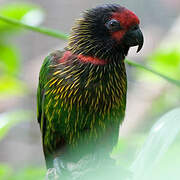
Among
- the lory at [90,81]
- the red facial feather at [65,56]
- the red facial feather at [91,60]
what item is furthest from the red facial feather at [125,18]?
the red facial feather at [65,56]

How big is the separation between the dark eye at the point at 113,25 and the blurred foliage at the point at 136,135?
0.31 meters

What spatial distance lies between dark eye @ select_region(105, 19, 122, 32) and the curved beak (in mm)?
49

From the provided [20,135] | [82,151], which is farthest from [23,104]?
[82,151]

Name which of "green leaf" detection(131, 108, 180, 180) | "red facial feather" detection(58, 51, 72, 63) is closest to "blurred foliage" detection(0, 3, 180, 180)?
"green leaf" detection(131, 108, 180, 180)

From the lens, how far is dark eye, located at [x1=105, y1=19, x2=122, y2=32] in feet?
4.91

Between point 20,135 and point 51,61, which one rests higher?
point 51,61

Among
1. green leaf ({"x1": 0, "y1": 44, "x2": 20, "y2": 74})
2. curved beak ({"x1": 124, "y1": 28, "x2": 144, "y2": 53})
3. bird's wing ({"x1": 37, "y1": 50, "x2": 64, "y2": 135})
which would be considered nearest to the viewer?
curved beak ({"x1": 124, "y1": 28, "x2": 144, "y2": 53})

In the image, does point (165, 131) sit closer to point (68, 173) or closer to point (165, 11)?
point (68, 173)

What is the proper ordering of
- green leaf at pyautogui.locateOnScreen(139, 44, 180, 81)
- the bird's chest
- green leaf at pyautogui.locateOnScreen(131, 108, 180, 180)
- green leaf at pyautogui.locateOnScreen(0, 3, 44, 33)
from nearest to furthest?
1. green leaf at pyautogui.locateOnScreen(131, 108, 180, 180)
2. the bird's chest
3. green leaf at pyautogui.locateOnScreen(0, 3, 44, 33)
4. green leaf at pyautogui.locateOnScreen(139, 44, 180, 81)

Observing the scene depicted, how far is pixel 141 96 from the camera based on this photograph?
312 cm

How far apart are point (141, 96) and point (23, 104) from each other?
2370mm

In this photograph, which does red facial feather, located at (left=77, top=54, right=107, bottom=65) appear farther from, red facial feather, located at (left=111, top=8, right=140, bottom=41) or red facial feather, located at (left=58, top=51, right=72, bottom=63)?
red facial feather, located at (left=111, top=8, right=140, bottom=41)

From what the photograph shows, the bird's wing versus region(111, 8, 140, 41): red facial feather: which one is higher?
region(111, 8, 140, 41): red facial feather

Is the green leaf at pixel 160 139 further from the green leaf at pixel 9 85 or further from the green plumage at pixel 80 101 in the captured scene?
the green leaf at pixel 9 85
